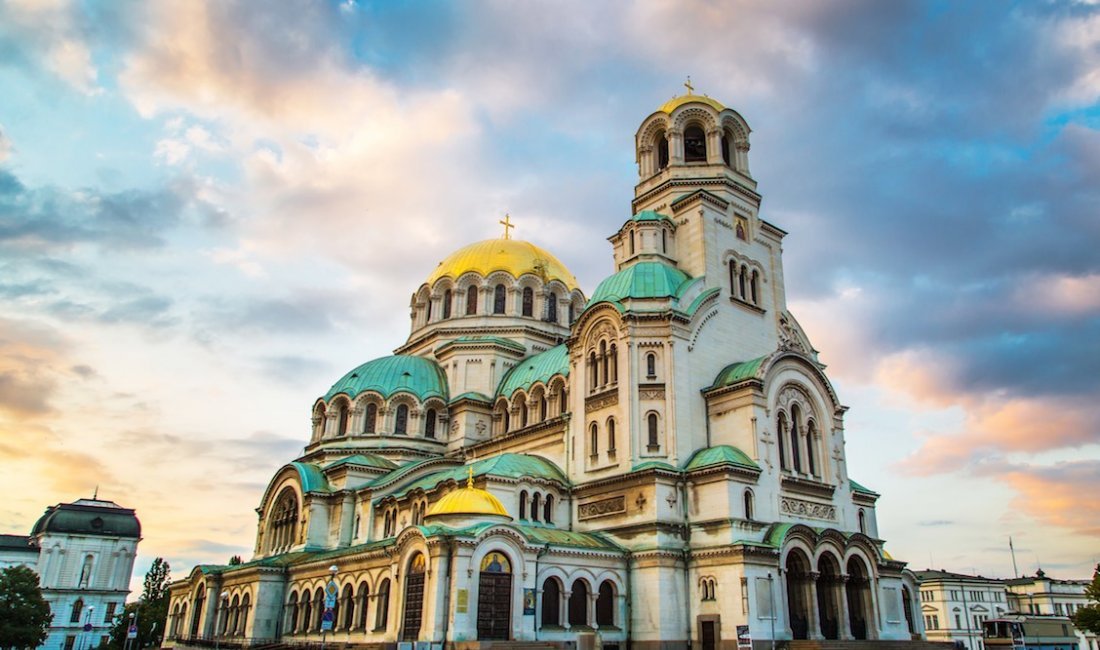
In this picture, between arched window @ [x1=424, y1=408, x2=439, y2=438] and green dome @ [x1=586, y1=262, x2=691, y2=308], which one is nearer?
green dome @ [x1=586, y1=262, x2=691, y2=308]

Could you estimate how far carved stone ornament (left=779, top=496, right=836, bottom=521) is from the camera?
34.1m

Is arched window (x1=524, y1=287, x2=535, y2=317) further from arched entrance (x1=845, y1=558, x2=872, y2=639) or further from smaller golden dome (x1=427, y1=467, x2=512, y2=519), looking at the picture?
arched entrance (x1=845, y1=558, x2=872, y2=639)

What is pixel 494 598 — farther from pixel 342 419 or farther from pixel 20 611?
pixel 20 611

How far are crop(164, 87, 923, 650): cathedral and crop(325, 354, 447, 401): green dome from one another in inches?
7.4

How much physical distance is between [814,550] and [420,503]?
18.0m

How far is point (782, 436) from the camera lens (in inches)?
1401

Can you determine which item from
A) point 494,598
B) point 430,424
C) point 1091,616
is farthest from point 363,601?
point 1091,616

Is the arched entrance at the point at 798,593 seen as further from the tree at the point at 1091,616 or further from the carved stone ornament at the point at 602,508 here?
the tree at the point at 1091,616

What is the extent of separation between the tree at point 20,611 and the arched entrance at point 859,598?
45258 mm

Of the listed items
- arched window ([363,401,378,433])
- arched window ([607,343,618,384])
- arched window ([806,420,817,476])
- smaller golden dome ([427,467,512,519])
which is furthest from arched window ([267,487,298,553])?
arched window ([806,420,817,476])

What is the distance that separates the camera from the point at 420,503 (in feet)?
130

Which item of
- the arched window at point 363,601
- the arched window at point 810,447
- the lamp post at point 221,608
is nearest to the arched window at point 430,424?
the lamp post at point 221,608

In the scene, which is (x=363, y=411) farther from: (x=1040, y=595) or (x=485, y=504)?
(x=1040, y=595)

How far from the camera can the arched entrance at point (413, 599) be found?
Answer: 95.2ft
